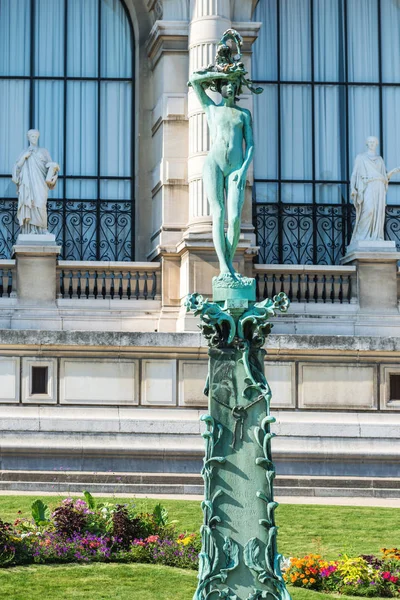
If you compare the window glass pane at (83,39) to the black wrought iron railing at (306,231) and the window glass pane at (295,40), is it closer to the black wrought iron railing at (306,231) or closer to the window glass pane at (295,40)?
the window glass pane at (295,40)

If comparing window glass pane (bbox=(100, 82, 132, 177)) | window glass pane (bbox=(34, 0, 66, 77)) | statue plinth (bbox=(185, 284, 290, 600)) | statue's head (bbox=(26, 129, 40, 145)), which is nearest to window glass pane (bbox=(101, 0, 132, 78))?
window glass pane (bbox=(100, 82, 132, 177))

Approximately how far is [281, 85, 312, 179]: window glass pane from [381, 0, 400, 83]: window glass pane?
5.98 feet

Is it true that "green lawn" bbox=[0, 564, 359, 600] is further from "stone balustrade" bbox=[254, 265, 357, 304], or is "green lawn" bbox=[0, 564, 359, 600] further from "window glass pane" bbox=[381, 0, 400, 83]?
"window glass pane" bbox=[381, 0, 400, 83]

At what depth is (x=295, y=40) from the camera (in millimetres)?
33438

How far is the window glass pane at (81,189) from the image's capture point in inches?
1280

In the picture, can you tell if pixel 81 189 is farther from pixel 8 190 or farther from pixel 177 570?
pixel 177 570

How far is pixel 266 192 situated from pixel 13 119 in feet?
18.3

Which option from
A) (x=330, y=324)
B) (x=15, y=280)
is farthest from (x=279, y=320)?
(x=15, y=280)

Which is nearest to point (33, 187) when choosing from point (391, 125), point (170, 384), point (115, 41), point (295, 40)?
point (115, 41)

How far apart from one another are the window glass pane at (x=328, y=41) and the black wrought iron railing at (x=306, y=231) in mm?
2993

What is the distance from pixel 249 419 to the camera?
13297 millimetres

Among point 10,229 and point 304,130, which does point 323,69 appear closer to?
point 304,130

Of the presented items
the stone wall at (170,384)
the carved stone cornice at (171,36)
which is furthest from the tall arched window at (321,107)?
the stone wall at (170,384)

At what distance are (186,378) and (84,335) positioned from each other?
Result: 1847 mm
